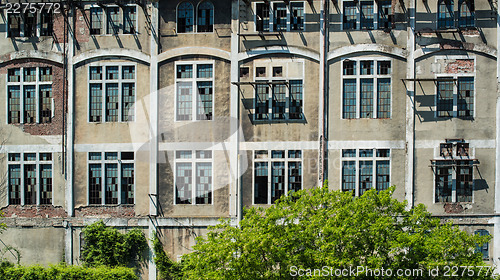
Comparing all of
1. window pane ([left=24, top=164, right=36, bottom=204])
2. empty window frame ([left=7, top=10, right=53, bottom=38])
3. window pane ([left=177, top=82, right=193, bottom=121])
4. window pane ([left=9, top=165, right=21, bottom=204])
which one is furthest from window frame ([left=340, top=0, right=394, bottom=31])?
window pane ([left=9, top=165, right=21, bottom=204])

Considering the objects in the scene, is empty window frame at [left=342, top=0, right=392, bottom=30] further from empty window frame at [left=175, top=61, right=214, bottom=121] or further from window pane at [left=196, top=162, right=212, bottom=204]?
window pane at [left=196, top=162, right=212, bottom=204]

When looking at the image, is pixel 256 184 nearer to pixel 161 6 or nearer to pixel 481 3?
pixel 161 6

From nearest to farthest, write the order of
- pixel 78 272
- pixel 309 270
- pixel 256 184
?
pixel 309 270 → pixel 78 272 → pixel 256 184

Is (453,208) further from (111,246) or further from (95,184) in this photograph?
(95,184)

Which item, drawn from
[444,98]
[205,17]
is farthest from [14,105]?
[444,98]

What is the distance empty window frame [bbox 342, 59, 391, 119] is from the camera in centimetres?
2973

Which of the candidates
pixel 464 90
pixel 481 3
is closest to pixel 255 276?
pixel 464 90

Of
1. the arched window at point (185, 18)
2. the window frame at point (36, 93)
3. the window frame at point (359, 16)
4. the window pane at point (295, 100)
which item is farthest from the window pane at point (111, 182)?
the window frame at point (359, 16)

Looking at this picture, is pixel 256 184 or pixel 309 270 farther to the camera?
pixel 256 184

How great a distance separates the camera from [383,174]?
2966cm

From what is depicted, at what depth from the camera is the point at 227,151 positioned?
1195 inches

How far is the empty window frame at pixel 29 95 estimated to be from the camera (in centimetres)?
3145

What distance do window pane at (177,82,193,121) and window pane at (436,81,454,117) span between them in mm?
11356

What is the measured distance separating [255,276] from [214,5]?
1303 cm
